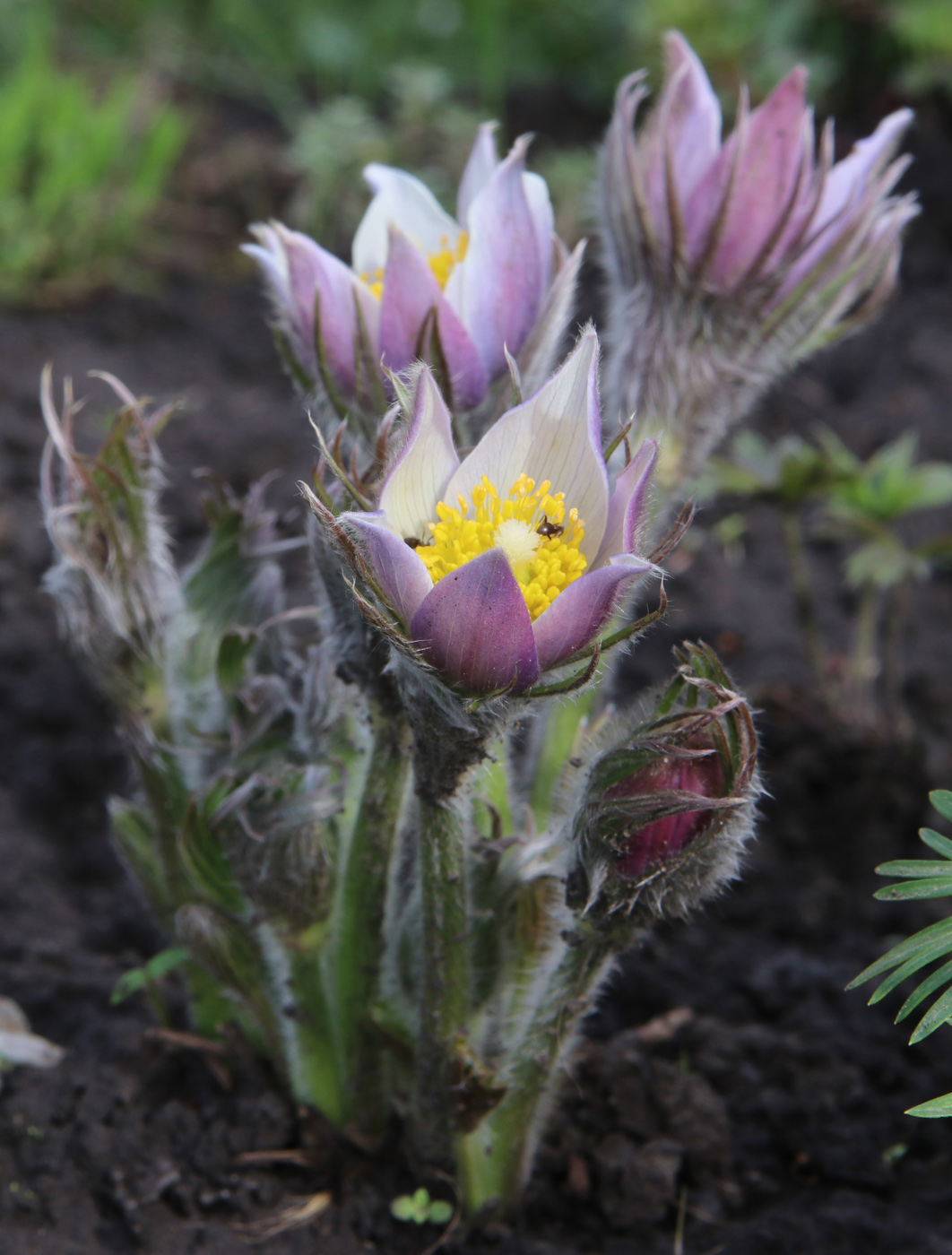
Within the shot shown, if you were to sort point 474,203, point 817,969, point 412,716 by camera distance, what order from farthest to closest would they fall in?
point 817,969
point 474,203
point 412,716

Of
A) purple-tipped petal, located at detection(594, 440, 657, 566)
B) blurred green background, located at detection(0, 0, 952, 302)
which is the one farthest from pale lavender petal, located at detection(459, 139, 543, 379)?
blurred green background, located at detection(0, 0, 952, 302)

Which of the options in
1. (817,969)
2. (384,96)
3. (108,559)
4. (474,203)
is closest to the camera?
(474,203)

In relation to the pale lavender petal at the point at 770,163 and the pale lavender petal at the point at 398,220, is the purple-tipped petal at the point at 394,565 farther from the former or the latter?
the pale lavender petal at the point at 770,163

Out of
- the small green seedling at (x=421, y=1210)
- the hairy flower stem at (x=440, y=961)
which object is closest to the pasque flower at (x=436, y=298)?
the hairy flower stem at (x=440, y=961)

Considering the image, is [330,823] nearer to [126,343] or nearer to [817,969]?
[817,969]

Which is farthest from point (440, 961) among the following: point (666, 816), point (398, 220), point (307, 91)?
point (307, 91)

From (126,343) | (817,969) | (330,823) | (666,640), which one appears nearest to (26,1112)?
(330,823)
